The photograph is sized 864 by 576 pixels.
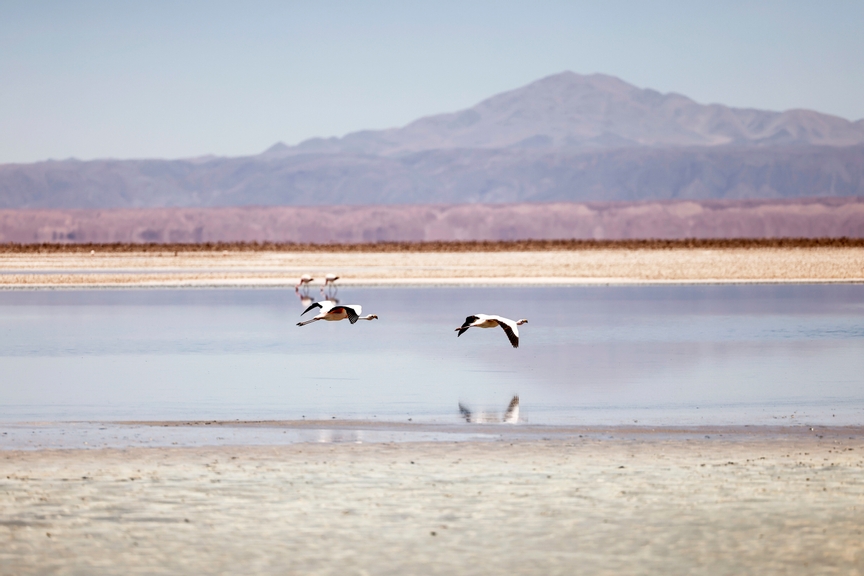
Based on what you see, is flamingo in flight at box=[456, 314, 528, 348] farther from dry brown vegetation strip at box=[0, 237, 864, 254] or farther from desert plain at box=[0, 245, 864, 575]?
dry brown vegetation strip at box=[0, 237, 864, 254]

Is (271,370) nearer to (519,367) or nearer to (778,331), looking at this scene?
(519,367)

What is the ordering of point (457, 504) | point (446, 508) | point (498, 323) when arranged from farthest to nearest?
1. point (498, 323)
2. point (457, 504)
3. point (446, 508)

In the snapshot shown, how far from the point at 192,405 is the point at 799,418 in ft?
20.7

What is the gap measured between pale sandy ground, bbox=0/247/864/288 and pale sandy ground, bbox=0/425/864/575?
2984 centimetres

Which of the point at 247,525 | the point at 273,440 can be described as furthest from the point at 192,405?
the point at 247,525

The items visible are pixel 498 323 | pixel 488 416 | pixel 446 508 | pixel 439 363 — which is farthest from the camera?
pixel 439 363

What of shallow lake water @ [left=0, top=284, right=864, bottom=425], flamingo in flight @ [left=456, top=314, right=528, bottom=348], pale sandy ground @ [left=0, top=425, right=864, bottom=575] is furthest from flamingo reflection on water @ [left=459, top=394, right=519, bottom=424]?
flamingo in flight @ [left=456, top=314, right=528, bottom=348]

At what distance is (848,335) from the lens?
2106 centimetres

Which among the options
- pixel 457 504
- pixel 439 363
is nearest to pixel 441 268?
pixel 439 363

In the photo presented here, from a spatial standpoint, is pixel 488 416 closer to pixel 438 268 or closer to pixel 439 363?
pixel 439 363

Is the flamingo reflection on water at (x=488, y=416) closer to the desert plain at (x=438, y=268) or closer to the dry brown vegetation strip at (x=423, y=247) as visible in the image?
the desert plain at (x=438, y=268)

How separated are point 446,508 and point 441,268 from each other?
41.6 metres

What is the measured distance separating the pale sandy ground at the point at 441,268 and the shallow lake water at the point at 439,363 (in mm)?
11531

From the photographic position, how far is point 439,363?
17.3 meters
